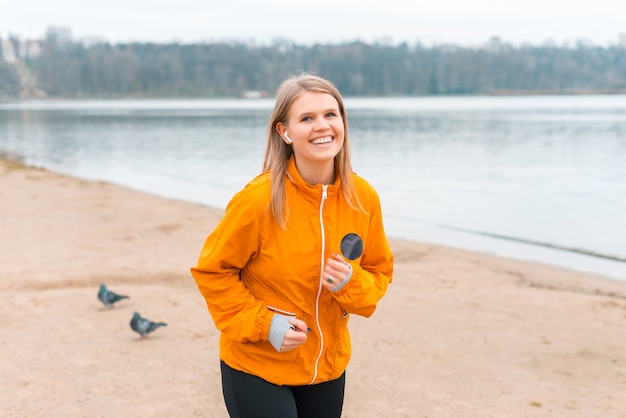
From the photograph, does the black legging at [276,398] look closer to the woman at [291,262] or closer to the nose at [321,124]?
the woman at [291,262]

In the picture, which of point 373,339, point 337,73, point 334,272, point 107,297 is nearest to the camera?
point 334,272

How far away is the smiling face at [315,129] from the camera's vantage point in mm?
2652

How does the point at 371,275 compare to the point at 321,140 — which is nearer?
the point at 321,140

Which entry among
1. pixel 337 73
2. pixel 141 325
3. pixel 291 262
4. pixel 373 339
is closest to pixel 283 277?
pixel 291 262

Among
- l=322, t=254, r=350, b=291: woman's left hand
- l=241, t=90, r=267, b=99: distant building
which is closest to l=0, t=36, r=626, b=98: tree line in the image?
l=241, t=90, r=267, b=99: distant building

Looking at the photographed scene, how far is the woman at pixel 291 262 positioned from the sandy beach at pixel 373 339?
267 centimetres

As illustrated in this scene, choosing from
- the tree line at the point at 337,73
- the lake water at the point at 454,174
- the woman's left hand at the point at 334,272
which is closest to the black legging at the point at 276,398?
the woman's left hand at the point at 334,272

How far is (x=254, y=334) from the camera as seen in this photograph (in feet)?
8.64

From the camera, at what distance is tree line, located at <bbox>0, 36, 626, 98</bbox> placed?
162625mm

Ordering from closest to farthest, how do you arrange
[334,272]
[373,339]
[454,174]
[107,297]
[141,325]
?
[334,272] → [141,325] → [373,339] → [107,297] → [454,174]

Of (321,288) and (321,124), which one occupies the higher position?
(321,124)

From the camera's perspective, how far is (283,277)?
105 inches

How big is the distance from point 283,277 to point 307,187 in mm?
353

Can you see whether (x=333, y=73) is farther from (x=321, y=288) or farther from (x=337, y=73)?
(x=321, y=288)
